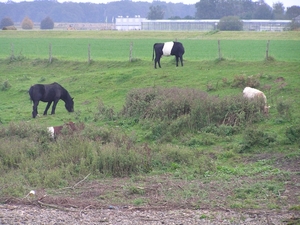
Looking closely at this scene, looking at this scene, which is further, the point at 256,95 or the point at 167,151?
the point at 256,95

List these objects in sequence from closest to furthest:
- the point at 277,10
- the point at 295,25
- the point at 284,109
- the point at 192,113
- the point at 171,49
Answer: the point at 192,113 < the point at 284,109 < the point at 171,49 < the point at 295,25 < the point at 277,10

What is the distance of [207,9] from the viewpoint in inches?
4673

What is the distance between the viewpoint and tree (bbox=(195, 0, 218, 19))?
11825 cm

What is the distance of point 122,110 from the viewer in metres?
20.7

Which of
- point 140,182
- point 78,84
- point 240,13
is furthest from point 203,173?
point 240,13

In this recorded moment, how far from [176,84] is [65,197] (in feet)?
45.8

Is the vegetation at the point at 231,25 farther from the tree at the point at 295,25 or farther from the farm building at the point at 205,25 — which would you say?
the tree at the point at 295,25

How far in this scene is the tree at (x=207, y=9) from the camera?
118m

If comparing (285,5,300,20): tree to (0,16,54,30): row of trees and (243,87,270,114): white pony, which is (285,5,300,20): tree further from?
(243,87,270,114): white pony

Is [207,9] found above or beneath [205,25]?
above

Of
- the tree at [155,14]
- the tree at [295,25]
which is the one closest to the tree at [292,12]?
the tree at [295,25]

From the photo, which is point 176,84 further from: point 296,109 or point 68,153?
point 68,153

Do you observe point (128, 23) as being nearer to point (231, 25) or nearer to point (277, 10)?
point (277, 10)

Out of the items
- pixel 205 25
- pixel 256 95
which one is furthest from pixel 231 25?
pixel 256 95
